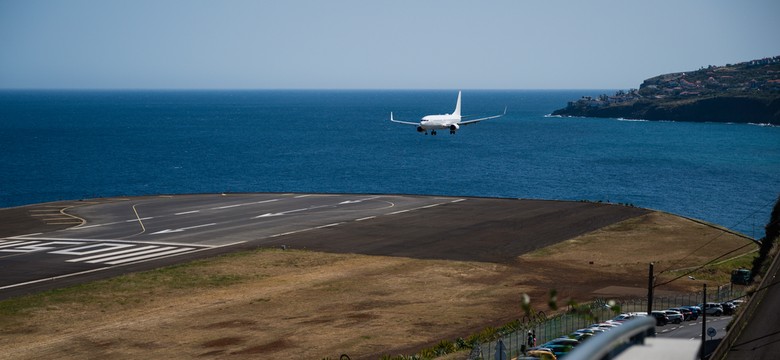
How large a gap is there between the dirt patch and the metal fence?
307 cm

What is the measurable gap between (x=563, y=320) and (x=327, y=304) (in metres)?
16.2

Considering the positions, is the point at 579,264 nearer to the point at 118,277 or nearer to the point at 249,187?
the point at 118,277

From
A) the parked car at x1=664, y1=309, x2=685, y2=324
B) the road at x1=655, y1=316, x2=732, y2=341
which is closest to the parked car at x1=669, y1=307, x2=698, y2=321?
the road at x1=655, y1=316, x2=732, y2=341

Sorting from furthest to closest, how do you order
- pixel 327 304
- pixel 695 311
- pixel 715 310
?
pixel 327 304 < pixel 715 310 < pixel 695 311

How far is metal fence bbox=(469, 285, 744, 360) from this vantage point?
137 feet

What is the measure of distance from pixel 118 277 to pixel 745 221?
93.2 metres

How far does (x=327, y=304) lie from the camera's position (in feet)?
183

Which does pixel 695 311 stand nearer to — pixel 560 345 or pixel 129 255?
pixel 560 345

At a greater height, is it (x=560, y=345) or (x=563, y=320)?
(x=560, y=345)

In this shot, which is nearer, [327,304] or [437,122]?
[327,304]

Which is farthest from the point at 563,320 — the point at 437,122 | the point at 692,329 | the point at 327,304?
the point at 437,122

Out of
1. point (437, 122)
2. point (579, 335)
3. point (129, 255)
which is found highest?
point (437, 122)

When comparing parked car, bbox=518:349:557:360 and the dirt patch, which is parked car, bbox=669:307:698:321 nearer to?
the dirt patch

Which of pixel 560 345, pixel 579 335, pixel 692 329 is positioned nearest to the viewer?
pixel 560 345
